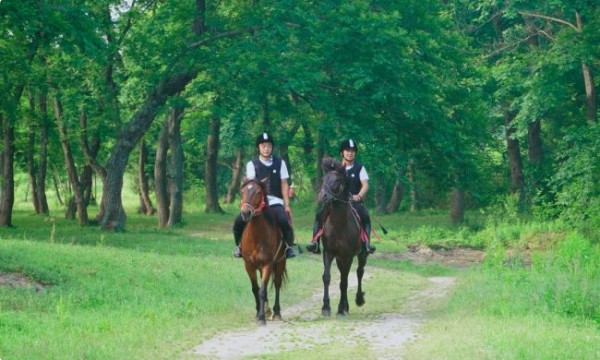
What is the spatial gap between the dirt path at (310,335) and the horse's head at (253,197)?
6.32 ft

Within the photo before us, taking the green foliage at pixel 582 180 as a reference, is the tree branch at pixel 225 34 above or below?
above

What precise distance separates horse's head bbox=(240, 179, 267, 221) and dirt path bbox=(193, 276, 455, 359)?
1.93 meters

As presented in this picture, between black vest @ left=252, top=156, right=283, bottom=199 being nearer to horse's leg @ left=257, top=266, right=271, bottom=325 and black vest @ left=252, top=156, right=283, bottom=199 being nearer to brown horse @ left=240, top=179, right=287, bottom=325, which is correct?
brown horse @ left=240, top=179, right=287, bottom=325

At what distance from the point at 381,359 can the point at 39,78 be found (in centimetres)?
2794

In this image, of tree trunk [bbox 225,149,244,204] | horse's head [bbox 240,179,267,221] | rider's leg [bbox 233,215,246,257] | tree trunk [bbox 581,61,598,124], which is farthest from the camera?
tree trunk [bbox 225,149,244,204]

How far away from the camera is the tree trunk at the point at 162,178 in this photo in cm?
4338

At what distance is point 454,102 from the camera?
37312mm

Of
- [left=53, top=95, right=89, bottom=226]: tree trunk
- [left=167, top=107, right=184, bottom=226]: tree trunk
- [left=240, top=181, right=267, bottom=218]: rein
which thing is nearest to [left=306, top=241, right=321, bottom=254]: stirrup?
[left=240, top=181, right=267, bottom=218]: rein

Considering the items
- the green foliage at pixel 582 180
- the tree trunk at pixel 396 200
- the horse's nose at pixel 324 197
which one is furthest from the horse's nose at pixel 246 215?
the tree trunk at pixel 396 200

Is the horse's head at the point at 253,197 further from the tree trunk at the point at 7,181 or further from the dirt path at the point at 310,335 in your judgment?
the tree trunk at the point at 7,181

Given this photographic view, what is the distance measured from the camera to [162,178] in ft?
143

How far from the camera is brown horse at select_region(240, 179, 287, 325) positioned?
48.4ft

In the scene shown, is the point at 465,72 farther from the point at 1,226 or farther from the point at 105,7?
the point at 1,226

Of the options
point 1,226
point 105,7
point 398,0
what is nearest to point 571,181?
point 398,0
